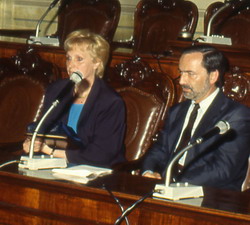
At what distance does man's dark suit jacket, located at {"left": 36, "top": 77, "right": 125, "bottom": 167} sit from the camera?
3.53 metres

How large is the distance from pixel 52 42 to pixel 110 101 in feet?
5.31

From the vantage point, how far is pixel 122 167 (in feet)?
11.2

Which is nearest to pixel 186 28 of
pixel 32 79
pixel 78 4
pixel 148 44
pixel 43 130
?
pixel 148 44

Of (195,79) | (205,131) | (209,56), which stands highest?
(209,56)

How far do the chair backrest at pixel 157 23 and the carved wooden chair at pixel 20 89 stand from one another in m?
1.51

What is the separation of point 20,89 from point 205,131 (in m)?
1.43

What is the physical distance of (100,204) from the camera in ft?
7.83

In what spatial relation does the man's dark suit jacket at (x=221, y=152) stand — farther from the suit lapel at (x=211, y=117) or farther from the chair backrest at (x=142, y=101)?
the chair backrest at (x=142, y=101)

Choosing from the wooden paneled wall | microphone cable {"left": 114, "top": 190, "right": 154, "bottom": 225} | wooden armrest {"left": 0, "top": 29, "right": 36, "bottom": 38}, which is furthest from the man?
the wooden paneled wall

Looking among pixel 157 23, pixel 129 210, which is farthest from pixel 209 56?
pixel 157 23

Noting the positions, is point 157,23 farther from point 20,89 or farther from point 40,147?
point 40,147

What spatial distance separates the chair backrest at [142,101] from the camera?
3.76 meters

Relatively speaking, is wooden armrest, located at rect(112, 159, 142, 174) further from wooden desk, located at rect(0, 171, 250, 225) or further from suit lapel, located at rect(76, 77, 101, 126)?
wooden desk, located at rect(0, 171, 250, 225)

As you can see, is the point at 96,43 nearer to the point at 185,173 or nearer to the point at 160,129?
the point at 160,129
